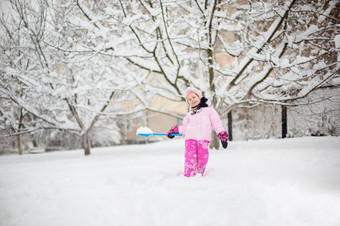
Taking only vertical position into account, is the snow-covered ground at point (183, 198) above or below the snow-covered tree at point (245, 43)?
below

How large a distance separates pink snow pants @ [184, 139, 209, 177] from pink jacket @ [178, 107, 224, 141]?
86 mm

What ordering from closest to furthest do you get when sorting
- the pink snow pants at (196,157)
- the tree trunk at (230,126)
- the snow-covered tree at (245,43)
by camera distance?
the pink snow pants at (196,157) → the snow-covered tree at (245,43) → the tree trunk at (230,126)

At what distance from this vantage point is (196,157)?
3.11 meters

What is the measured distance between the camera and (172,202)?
7.18 feet

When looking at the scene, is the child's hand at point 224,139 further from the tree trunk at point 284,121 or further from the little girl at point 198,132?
the tree trunk at point 284,121

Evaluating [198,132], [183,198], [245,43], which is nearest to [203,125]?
[198,132]

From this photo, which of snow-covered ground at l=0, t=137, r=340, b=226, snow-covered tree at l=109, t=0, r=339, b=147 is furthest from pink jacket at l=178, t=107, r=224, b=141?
snow-covered tree at l=109, t=0, r=339, b=147

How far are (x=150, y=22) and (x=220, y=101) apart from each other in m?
2.94

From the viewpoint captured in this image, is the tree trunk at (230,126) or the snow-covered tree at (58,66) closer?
the snow-covered tree at (58,66)

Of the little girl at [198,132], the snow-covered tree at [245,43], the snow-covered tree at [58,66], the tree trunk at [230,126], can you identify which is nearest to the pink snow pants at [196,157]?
the little girl at [198,132]

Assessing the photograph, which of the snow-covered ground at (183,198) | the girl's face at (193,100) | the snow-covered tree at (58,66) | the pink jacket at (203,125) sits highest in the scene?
the snow-covered tree at (58,66)

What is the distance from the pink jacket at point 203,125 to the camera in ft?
10.2

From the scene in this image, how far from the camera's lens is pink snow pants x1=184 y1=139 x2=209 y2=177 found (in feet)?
10.0

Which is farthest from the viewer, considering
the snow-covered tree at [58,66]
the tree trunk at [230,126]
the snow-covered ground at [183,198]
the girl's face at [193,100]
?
the tree trunk at [230,126]
